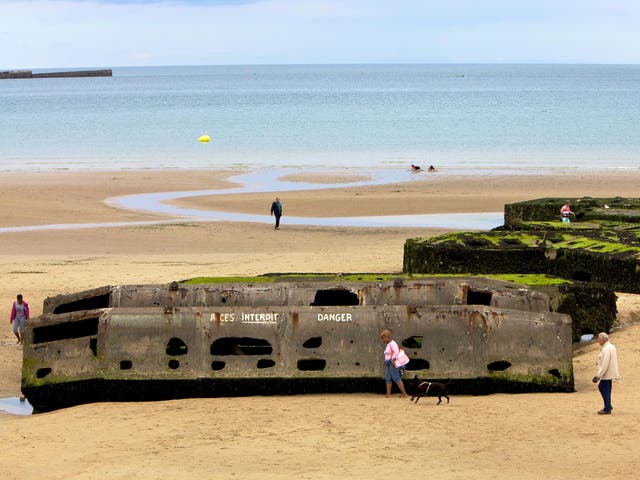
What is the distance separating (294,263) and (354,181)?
26.1m

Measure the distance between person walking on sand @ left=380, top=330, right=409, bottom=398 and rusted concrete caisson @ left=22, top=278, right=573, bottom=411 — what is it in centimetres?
35

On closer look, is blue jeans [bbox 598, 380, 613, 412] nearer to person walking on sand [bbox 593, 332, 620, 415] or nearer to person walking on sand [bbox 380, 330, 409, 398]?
person walking on sand [bbox 593, 332, 620, 415]

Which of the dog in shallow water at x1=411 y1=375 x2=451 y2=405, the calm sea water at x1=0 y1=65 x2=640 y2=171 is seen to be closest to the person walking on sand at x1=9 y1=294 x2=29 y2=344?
the dog in shallow water at x1=411 y1=375 x2=451 y2=405

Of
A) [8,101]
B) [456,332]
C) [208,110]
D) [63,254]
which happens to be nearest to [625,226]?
[456,332]

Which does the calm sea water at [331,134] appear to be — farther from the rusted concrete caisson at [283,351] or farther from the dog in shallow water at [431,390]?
the dog in shallow water at [431,390]

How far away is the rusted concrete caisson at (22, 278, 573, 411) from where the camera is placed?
15367 millimetres

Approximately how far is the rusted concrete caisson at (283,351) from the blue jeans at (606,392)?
1.65 metres

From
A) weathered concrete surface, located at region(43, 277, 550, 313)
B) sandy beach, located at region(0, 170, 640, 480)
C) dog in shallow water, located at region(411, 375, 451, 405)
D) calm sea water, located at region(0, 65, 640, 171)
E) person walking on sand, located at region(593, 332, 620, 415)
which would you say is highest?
calm sea water, located at region(0, 65, 640, 171)

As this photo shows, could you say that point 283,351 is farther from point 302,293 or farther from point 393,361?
point 302,293

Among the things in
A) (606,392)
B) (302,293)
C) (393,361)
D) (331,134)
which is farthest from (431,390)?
(331,134)

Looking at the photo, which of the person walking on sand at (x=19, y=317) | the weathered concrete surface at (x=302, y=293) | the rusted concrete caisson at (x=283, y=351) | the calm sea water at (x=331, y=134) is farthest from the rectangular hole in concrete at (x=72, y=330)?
the calm sea water at (x=331, y=134)

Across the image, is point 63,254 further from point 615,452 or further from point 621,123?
point 621,123

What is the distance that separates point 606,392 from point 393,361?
116 inches

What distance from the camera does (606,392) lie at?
1359 centimetres
